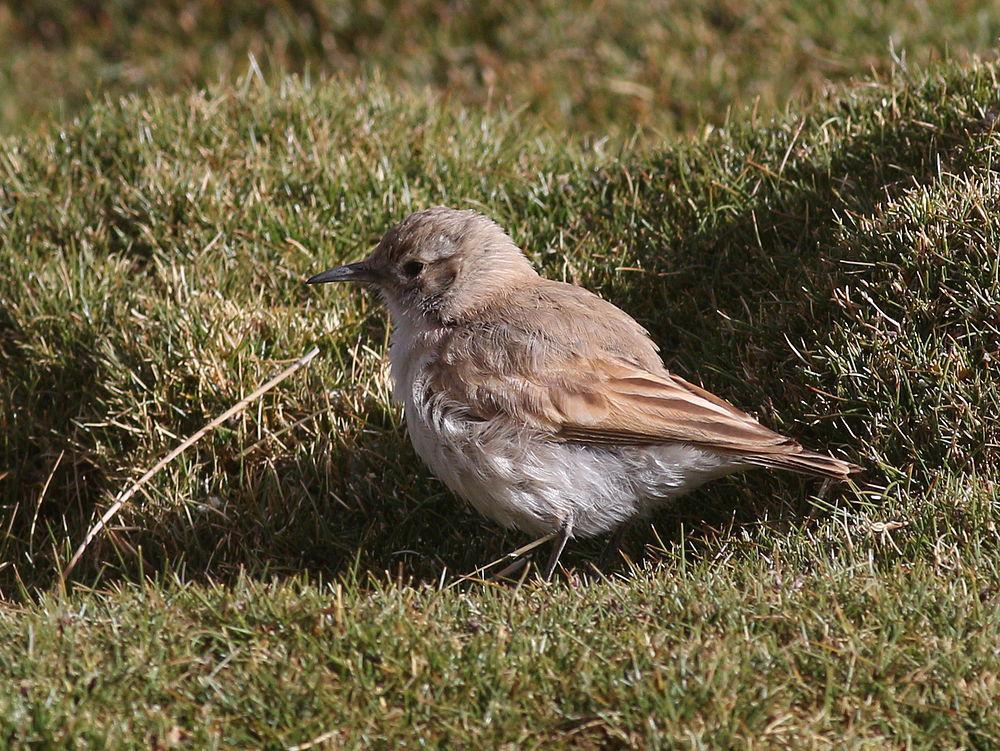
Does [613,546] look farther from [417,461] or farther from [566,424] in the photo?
[417,461]

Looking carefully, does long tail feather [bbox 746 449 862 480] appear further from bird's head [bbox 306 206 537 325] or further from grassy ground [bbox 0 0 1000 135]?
grassy ground [bbox 0 0 1000 135]

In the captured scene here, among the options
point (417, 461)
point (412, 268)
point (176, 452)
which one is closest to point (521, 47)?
point (412, 268)

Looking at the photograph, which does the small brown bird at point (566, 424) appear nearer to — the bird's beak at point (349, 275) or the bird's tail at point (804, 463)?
the bird's tail at point (804, 463)

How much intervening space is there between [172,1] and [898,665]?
26.4ft

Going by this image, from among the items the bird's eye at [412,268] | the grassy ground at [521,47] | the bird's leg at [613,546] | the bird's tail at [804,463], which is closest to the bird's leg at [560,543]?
the bird's leg at [613,546]

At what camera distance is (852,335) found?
17.3 ft

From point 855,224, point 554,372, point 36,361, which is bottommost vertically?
point 36,361

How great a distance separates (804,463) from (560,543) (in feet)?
3.33

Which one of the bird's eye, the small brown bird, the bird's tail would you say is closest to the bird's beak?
the bird's eye

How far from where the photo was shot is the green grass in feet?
12.9

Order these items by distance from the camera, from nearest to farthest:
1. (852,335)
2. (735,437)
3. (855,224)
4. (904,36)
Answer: (735,437) < (852,335) < (855,224) < (904,36)

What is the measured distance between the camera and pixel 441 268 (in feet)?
19.0

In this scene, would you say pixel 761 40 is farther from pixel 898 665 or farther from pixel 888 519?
pixel 898 665

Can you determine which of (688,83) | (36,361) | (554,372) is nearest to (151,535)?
(36,361)
